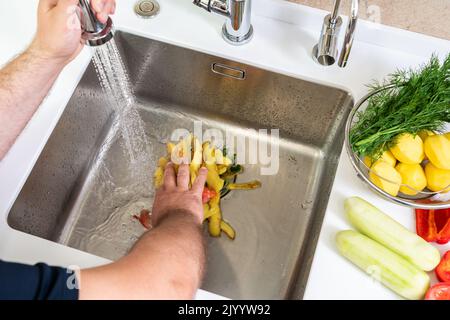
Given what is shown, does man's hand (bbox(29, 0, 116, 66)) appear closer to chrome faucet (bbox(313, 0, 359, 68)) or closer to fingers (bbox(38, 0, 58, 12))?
fingers (bbox(38, 0, 58, 12))

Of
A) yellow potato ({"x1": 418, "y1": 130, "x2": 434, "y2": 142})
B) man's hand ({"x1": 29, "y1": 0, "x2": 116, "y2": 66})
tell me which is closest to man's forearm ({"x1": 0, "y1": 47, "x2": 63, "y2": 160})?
man's hand ({"x1": 29, "y1": 0, "x2": 116, "y2": 66})

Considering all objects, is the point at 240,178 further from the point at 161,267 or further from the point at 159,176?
the point at 161,267

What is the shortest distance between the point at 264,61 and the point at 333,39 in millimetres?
167

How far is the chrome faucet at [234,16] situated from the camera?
97cm

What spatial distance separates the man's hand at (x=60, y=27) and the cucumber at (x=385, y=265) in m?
0.58

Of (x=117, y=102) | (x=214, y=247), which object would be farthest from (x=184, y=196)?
(x=117, y=102)

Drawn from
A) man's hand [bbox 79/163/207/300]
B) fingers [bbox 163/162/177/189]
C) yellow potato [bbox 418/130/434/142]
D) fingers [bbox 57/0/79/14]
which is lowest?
fingers [bbox 163/162/177/189]

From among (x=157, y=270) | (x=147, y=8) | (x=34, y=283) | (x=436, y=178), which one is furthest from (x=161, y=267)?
(x=147, y=8)

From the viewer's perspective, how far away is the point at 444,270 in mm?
781

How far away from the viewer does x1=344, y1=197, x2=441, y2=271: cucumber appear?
0.78 m

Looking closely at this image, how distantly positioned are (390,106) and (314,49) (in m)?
0.26

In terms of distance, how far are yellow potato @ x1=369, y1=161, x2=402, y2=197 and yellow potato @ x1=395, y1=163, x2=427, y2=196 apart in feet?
0.04

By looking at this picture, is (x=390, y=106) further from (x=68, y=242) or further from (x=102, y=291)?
(x=68, y=242)
